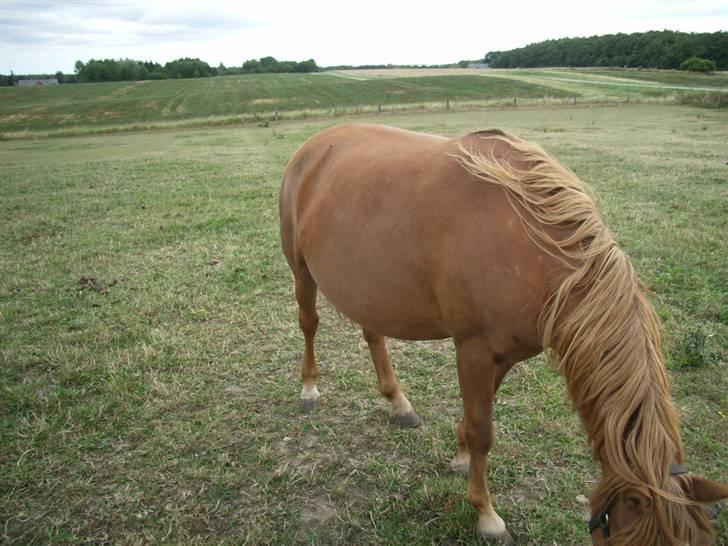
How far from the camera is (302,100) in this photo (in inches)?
1591

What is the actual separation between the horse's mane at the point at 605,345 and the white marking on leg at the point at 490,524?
96cm

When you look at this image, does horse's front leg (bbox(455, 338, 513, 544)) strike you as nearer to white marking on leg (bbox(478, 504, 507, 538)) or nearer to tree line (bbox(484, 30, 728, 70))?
white marking on leg (bbox(478, 504, 507, 538))

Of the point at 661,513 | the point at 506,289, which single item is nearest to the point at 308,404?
the point at 506,289

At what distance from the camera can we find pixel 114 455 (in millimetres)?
2979

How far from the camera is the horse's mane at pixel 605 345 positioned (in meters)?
1.42

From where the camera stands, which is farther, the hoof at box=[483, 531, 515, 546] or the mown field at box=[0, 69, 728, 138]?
the mown field at box=[0, 69, 728, 138]

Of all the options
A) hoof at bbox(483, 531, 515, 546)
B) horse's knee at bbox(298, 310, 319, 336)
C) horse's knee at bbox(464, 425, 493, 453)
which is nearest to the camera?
horse's knee at bbox(464, 425, 493, 453)

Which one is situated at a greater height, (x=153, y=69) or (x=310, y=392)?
(x=153, y=69)

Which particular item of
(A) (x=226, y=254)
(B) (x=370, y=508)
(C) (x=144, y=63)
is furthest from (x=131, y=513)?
(C) (x=144, y=63)

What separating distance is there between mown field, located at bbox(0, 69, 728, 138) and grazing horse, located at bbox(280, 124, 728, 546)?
26.3 meters

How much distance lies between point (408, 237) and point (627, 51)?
3412 inches

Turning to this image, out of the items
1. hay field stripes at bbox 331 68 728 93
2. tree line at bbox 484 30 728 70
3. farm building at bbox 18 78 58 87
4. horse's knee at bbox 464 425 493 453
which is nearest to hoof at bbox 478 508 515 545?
horse's knee at bbox 464 425 493 453

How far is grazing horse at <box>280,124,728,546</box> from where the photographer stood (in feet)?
4.87

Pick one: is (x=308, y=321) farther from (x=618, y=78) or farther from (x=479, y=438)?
(x=618, y=78)
